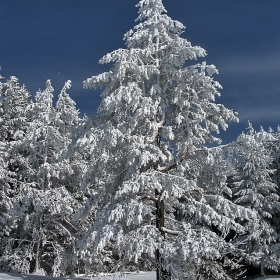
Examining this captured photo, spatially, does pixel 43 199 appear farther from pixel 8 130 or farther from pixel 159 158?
pixel 159 158

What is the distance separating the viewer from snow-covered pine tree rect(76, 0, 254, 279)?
31.9ft

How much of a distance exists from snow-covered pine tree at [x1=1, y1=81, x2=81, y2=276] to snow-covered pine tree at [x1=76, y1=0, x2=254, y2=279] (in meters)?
7.10

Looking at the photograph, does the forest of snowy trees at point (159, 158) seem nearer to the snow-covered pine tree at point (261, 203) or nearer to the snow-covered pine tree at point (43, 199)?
the snow-covered pine tree at point (43, 199)

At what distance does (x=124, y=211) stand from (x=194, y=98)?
421 cm

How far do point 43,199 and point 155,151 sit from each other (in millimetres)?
9608

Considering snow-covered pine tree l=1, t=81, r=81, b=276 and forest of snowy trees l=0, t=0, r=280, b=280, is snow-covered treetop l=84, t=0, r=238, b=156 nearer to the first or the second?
forest of snowy trees l=0, t=0, r=280, b=280

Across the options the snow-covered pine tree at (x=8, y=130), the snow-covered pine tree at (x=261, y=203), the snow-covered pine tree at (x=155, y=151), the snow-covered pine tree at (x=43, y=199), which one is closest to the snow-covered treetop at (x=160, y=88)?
the snow-covered pine tree at (x=155, y=151)

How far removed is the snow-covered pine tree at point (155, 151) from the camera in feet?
31.9

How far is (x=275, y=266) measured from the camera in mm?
24109

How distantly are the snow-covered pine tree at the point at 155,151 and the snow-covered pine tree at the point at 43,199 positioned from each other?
23.3 ft

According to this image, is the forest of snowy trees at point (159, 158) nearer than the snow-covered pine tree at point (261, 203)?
Yes

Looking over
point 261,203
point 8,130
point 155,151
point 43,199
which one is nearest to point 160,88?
point 155,151

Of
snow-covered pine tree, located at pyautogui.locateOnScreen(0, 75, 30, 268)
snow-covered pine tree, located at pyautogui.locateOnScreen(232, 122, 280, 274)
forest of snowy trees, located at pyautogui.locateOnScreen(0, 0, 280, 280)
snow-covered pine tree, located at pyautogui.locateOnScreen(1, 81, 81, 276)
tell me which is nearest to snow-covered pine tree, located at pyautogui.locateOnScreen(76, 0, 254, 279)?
forest of snowy trees, located at pyautogui.locateOnScreen(0, 0, 280, 280)

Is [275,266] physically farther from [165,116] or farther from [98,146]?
[98,146]
